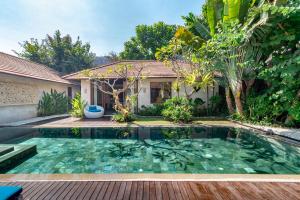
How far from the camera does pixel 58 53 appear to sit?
28547mm

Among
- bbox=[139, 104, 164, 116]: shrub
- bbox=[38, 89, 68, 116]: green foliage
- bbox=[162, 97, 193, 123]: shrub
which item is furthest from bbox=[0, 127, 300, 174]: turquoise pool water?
bbox=[38, 89, 68, 116]: green foliage

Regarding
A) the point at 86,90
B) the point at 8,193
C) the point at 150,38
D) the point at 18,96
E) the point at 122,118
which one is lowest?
the point at 8,193

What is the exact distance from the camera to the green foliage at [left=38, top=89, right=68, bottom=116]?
1584 cm

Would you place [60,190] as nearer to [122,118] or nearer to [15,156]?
[15,156]

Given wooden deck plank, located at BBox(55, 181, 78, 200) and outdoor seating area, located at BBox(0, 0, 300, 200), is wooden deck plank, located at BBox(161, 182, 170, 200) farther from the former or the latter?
wooden deck plank, located at BBox(55, 181, 78, 200)

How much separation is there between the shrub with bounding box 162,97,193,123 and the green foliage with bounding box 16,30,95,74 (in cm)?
2040

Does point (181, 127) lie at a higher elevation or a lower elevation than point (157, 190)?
higher

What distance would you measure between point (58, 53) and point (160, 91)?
66.4 feet

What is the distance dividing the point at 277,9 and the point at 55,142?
437 inches

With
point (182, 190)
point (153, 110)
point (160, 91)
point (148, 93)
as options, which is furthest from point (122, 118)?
point (182, 190)

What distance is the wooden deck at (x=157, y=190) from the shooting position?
10.7 ft

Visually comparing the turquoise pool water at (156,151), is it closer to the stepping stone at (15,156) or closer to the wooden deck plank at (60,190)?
the stepping stone at (15,156)

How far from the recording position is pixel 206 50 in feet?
38.3

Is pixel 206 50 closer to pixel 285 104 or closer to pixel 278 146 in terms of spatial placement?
pixel 285 104
